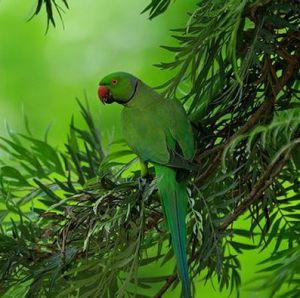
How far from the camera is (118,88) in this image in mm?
716

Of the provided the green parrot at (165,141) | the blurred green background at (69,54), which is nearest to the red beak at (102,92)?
the green parrot at (165,141)

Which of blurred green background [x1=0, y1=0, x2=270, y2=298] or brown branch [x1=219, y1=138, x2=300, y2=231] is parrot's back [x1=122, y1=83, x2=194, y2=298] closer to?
brown branch [x1=219, y1=138, x2=300, y2=231]

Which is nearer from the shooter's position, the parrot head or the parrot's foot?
the parrot's foot

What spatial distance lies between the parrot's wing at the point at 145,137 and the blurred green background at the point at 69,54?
1.37 metres

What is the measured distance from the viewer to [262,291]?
0.36 metres

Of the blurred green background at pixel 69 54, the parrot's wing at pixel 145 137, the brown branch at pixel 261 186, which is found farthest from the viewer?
the blurred green background at pixel 69 54

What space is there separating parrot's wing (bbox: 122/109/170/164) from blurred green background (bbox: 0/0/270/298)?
1.37 metres

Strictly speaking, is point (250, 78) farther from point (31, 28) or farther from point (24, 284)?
point (31, 28)

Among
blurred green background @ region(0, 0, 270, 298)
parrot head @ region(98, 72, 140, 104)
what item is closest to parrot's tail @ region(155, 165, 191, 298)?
parrot head @ region(98, 72, 140, 104)

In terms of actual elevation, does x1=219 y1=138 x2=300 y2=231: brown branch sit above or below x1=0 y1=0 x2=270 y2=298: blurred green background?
below

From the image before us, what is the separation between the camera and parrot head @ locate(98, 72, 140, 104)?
2.31 feet

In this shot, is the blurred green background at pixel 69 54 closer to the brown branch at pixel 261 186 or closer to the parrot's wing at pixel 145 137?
the parrot's wing at pixel 145 137

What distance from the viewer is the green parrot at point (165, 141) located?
0.57 m

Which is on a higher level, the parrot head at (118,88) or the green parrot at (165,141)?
the parrot head at (118,88)
